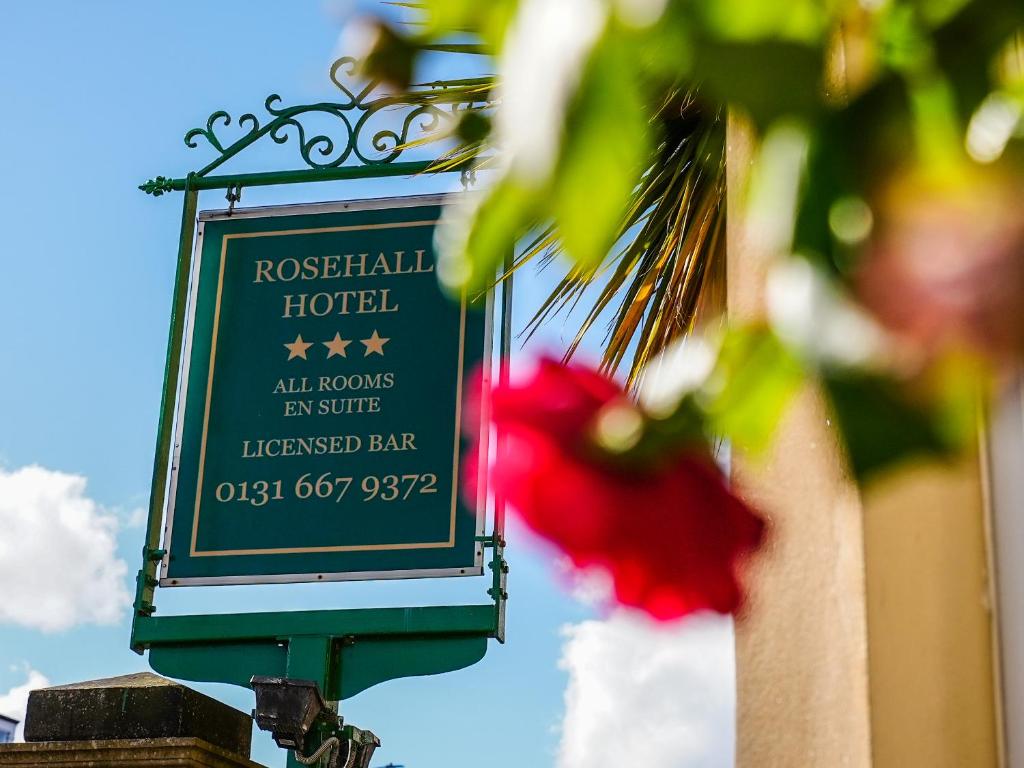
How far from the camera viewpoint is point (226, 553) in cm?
445

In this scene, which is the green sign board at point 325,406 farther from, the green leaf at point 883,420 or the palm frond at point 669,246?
the green leaf at point 883,420

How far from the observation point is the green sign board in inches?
171

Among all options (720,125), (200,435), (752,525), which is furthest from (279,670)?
(752,525)

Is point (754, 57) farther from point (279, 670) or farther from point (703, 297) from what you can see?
point (279, 670)

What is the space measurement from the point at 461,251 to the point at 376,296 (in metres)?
4.13

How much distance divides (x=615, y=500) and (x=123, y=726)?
161 inches

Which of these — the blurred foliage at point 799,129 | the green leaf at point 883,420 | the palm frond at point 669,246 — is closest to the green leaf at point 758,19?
the blurred foliage at point 799,129

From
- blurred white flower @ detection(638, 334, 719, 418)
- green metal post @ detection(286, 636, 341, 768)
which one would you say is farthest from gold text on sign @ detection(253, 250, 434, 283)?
blurred white flower @ detection(638, 334, 719, 418)

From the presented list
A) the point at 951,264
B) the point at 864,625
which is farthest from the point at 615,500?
the point at 864,625

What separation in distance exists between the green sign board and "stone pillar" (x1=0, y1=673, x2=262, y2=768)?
0.38 m

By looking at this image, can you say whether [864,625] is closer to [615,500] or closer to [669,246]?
[615,500]

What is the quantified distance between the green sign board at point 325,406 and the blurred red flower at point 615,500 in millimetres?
3654

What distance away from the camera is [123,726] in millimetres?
4297

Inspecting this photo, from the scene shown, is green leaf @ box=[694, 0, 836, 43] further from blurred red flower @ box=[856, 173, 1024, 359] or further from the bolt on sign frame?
the bolt on sign frame
